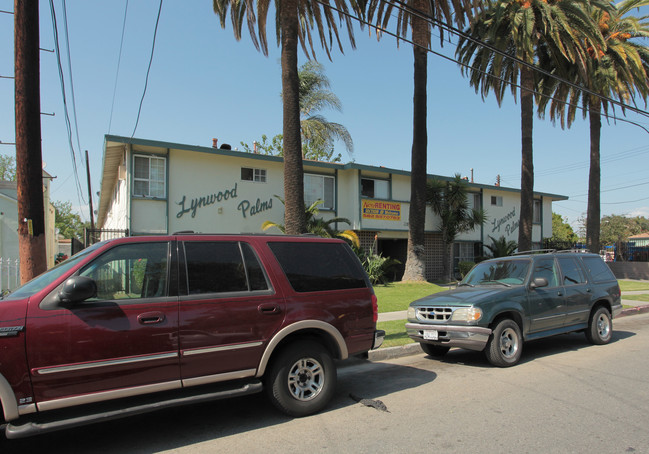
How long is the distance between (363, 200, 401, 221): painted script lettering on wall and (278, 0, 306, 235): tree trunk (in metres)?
7.64

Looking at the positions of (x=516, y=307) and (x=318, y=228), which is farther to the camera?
(x=318, y=228)

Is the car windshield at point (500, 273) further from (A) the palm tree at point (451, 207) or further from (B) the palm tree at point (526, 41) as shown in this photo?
(A) the palm tree at point (451, 207)

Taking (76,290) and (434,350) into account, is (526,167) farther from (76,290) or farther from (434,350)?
(76,290)

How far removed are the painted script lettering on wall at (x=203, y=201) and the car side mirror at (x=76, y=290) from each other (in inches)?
552

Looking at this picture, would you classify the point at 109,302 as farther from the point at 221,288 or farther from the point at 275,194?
the point at 275,194

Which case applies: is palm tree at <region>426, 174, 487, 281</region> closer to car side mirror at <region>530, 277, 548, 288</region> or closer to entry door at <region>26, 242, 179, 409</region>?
car side mirror at <region>530, 277, 548, 288</region>

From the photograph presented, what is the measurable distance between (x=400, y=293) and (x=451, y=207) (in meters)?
8.81

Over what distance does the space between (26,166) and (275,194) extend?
13436 millimetres

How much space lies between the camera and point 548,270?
26.4 ft

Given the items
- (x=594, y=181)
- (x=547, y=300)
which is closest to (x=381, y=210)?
(x=594, y=181)

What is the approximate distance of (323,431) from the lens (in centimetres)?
446

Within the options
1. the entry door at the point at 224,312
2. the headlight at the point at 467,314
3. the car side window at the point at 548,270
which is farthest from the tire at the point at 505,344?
the entry door at the point at 224,312

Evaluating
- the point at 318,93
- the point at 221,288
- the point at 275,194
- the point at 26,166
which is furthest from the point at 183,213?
the point at 318,93

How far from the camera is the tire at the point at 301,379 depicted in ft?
15.6
